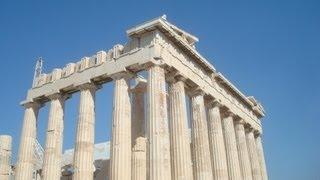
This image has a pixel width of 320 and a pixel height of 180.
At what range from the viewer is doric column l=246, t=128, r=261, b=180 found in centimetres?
3612

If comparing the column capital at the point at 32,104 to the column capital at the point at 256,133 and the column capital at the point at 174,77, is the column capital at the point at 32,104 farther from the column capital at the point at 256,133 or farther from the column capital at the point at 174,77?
the column capital at the point at 256,133

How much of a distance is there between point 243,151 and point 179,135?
1230 cm

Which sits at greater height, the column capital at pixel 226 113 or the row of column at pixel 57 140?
the column capital at pixel 226 113

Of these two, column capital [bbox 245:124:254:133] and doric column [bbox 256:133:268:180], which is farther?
doric column [bbox 256:133:268:180]

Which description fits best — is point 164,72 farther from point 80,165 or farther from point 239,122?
point 239,122

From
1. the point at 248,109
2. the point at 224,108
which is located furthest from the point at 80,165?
the point at 248,109

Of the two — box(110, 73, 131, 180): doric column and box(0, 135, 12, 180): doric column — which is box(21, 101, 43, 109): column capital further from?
box(110, 73, 131, 180): doric column

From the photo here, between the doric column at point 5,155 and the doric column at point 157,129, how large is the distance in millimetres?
15815

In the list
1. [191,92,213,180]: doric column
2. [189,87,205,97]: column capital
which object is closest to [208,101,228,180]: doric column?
[191,92,213,180]: doric column

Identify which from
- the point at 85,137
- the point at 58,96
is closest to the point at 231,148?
the point at 85,137

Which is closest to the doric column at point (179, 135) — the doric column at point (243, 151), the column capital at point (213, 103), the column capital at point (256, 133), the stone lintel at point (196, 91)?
the stone lintel at point (196, 91)

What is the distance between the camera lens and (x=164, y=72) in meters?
25.6

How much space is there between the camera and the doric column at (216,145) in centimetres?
2895

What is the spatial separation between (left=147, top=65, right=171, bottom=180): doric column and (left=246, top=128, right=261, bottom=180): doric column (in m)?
16.3
